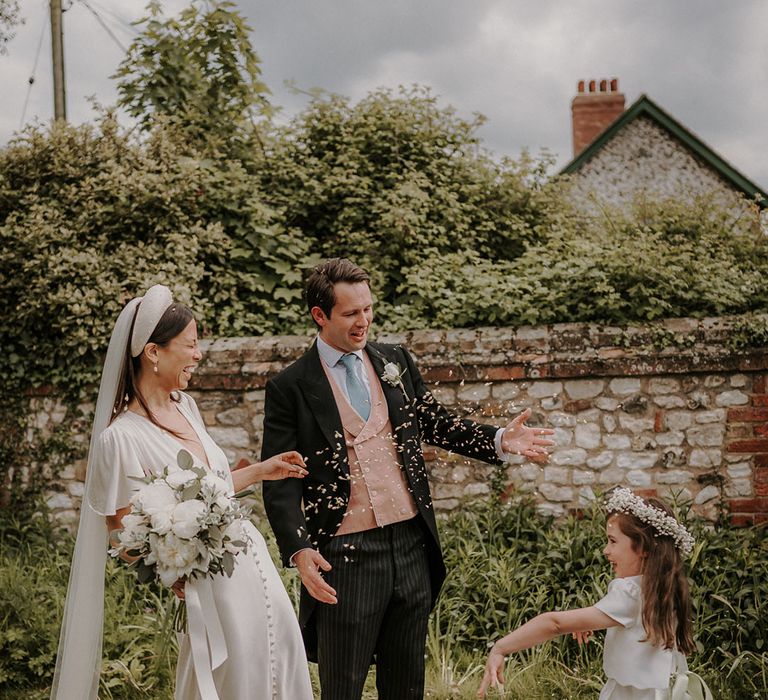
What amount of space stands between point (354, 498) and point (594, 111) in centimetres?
1529

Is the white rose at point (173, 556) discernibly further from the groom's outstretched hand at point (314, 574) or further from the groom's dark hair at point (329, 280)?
the groom's dark hair at point (329, 280)

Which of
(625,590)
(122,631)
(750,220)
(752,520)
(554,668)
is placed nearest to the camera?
(625,590)

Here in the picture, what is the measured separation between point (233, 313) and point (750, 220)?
487 centimetres

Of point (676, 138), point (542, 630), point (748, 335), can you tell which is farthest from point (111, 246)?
point (676, 138)

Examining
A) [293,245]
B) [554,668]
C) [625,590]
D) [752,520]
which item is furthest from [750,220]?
[625,590]

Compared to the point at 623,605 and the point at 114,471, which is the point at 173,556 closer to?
the point at 114,471

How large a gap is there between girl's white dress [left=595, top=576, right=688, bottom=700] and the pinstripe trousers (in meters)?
0.72

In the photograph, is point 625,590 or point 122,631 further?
point 122,631

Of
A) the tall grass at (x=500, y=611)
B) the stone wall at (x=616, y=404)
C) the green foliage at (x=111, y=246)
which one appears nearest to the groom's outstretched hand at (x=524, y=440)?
the tall grass at (x=500, y=611)

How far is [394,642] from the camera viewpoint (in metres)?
3.17

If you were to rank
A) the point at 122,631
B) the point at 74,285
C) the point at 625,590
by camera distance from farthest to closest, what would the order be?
the point at 74,285, the point at 122,631, the point at 625,590

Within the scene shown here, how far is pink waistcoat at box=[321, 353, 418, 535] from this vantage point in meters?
3.10

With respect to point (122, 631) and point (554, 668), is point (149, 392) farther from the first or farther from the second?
point (554, 668)

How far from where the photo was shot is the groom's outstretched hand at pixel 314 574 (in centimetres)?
292
